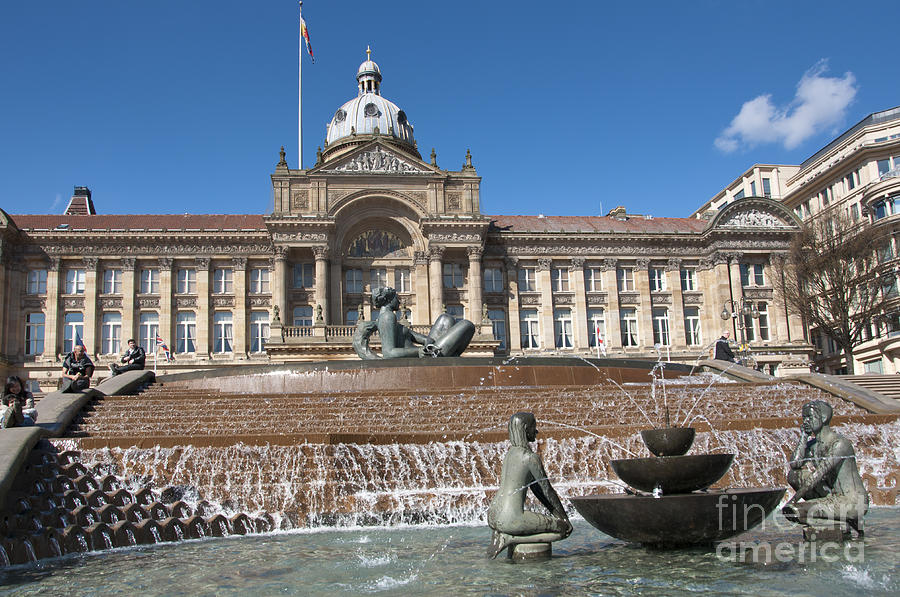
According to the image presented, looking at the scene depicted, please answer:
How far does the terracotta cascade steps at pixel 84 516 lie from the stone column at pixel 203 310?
134ft

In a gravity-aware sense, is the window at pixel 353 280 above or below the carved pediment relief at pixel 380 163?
below

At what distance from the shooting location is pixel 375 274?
56031mm

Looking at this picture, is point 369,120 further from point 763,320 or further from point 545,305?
point 763,320

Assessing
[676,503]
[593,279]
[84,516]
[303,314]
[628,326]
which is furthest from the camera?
[593,279]

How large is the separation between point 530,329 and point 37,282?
116ft

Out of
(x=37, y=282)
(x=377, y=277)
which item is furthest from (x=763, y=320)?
(x=37, y=282)

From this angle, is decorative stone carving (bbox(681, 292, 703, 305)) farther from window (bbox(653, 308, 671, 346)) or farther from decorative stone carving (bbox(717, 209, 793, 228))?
decorative stone carving (bbox(717, 209, 793, 228))

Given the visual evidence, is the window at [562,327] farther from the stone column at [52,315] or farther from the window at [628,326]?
the stone column at [52,315]

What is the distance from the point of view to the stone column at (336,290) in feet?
177

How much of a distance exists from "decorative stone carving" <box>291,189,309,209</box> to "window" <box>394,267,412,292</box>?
804 centimetres

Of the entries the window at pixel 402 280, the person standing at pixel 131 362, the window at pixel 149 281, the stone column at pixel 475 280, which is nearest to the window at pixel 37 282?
the window at pixel 149 281

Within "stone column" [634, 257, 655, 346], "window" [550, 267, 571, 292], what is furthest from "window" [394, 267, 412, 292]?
"stone column" [634, 257, 655, 346]

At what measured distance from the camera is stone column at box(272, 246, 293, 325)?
52531 millimetres

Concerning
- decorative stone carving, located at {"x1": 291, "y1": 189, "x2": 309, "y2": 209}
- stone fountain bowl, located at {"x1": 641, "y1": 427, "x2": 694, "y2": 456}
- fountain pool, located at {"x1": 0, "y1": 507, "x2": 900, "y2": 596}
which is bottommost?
fountain pool, located at {"x1": 0, "y1": 507, "x2": 900, "y2": 596}
